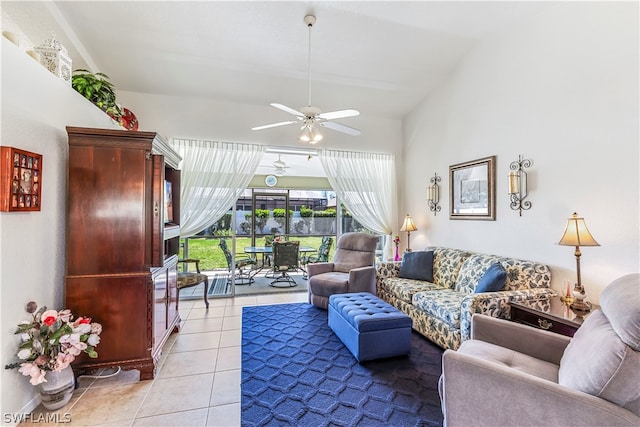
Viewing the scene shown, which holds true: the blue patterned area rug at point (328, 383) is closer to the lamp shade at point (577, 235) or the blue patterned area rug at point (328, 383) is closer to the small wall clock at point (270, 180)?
the lamp shade at point (577, 235)

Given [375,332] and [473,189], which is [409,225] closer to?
[473,189]

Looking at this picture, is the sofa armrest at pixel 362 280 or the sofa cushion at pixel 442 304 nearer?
the sofa cushion at pixel 442 304

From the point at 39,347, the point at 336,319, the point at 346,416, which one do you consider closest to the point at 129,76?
the point at 39,347

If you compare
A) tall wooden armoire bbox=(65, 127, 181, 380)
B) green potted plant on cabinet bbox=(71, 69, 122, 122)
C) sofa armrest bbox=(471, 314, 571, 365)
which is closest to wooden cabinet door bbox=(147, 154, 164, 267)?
tall wooden armoire bbox=(65, 127, 181, 380)

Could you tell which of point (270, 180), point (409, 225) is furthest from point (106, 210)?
point (270, 180)

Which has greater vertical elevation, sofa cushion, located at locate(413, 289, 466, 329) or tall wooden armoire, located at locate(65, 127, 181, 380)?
tall wooden armoire, located at locate(65, 127, 181, 380)

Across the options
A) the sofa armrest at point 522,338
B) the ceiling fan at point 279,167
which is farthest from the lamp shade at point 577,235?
the ceiling fan at point 279,167

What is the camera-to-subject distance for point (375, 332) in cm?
251

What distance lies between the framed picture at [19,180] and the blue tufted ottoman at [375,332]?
2.62 metres

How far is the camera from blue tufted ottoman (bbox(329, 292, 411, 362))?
8.18 feet

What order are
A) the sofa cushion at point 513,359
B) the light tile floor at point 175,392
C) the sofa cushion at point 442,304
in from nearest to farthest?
1. the sofa cushion at point 513,359
2. the light tile floor at point 175,392
3. the sofa cushion at point 442,304

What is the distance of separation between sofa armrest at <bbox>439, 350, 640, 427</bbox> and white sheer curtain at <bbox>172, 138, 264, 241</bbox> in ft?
12.6

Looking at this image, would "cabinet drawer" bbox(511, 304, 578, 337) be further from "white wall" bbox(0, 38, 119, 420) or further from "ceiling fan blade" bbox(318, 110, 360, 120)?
"white wall" bbox(0, 38, 119, 420)

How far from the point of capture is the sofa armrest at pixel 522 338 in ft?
5.69
